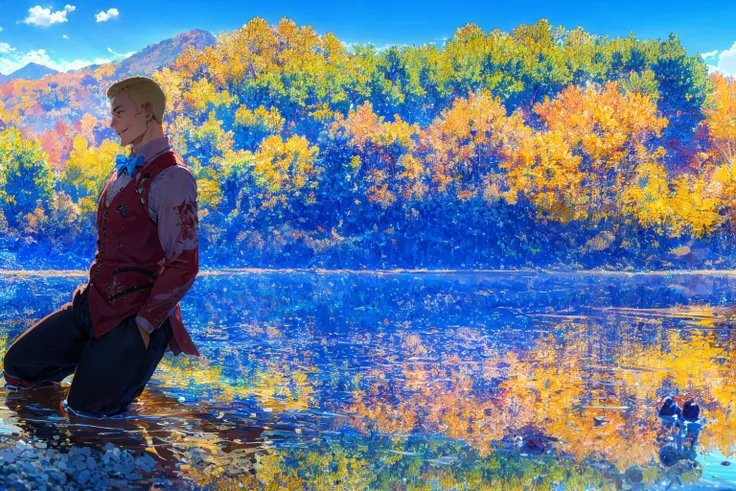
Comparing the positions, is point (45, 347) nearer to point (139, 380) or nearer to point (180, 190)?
point (139, 380)

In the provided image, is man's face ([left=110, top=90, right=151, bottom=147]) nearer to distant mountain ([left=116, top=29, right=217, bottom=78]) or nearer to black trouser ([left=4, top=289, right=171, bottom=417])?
black trouser ([left=4, top=289, right=171, bottom=417])

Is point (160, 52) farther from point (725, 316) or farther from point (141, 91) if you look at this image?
point (141, 91)

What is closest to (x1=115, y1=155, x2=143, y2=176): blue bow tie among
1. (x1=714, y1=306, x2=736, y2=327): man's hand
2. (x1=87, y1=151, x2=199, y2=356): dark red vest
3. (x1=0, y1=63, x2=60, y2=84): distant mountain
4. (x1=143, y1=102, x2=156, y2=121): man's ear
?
(x1=87, y1=151, x2=199, y2=356): dark red vest

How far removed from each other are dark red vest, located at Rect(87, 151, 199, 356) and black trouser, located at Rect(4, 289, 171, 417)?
7cm

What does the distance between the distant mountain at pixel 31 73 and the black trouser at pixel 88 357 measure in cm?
3007

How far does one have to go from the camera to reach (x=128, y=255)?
2672 mm

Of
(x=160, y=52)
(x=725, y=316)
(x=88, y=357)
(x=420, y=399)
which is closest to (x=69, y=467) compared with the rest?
(x=88, y=357)

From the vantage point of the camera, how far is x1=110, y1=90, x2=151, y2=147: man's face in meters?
2.77

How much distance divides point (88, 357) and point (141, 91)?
986mm

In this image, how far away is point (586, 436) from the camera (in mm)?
2891

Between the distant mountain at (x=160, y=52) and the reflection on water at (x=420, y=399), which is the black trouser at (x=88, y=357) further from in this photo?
the distant mountain at (x=160, y=52)

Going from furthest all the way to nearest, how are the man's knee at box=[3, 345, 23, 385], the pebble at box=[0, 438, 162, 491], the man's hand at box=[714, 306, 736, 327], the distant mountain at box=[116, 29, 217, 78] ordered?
the distant mountain at box=[116, 29, 217, 78] < the man's hand at box=[714, 306, 736, 327] < the man's knee at box=[3, 345, 23, 385] < the pebble at box=[0, 438, 162, 491]

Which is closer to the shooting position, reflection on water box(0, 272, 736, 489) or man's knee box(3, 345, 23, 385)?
reflection on water box(0, 272, 736, 489)

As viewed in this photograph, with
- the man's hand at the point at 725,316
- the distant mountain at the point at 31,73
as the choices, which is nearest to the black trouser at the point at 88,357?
the man's hand at the point at 725,316
